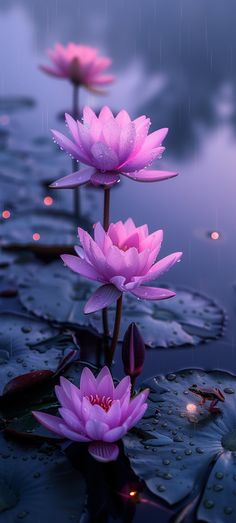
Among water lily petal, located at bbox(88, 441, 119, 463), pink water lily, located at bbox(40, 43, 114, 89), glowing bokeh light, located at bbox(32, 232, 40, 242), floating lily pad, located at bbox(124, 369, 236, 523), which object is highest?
pink water lily, located at bbox(40, 43, 114, 89)

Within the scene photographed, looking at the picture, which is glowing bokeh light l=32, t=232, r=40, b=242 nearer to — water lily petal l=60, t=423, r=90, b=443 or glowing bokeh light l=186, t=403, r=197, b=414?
glowing bokeh light l=186, t=403, r=197, b=414

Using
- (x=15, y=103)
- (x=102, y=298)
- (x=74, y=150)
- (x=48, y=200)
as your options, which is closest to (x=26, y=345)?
(x=102, y=298)

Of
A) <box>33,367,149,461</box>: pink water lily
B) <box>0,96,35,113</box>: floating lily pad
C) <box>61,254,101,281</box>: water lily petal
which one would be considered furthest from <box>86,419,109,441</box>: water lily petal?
<box>0,96,35,113</box>: floating lily pad

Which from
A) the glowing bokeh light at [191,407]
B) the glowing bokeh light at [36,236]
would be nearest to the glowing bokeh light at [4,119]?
the glowing bokeh light at [36,236]

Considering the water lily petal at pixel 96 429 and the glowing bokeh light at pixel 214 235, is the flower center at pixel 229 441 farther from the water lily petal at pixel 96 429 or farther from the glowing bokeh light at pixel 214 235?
the glowing bokeh light at pixel 214 235

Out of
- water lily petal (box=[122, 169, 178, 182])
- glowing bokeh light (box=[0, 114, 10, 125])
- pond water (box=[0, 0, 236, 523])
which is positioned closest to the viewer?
water lily petal (box=[122, 169, 178, 182])

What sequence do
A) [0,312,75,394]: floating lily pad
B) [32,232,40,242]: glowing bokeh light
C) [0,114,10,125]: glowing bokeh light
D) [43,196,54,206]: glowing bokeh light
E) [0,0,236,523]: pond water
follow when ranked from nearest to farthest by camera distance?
1. [0,312,75,394]: floating lily pad
2. [0,0,236,523]: pond water
3. [32,232,40,242]: glowing bokeh light
4. [43,196,54,206]: glowing bokeh light
5. [0,114,10,125]: glowing bokeh light

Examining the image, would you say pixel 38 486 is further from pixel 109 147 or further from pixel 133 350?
pixel 109 147

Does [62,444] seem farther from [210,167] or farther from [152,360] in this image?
[210,167]
